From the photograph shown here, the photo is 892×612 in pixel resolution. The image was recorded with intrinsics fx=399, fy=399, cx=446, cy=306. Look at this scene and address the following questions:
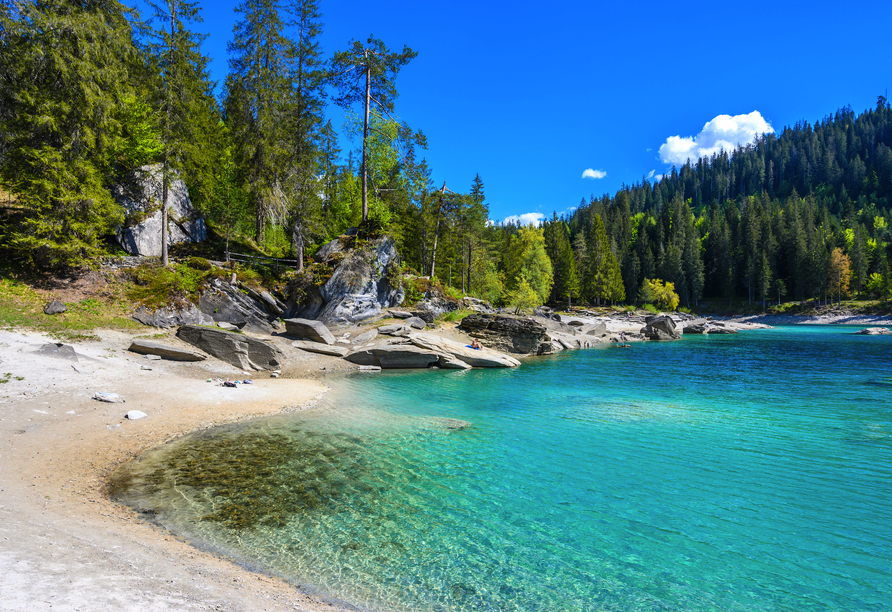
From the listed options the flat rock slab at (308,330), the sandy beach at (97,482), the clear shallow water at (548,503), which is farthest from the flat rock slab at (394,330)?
the clear shallow water at (548,503)

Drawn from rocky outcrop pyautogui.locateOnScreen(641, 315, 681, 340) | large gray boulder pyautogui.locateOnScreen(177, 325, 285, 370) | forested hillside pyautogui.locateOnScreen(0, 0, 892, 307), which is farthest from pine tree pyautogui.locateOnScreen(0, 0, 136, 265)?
rocky outcrop pyautogui.locateOnScreen(641, 315, 681, 340)

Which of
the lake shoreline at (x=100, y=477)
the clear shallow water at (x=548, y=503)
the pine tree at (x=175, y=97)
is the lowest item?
the clear shallow water at (x=548, y=503)

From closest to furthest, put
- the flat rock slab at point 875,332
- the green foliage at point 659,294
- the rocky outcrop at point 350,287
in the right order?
the rocky outcrop at point 350,287 → the flat rock slab at point 875,332 → the green foliage at point 659,294

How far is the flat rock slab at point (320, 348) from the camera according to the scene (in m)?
23.8

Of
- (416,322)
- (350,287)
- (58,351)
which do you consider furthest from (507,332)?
(58,351)

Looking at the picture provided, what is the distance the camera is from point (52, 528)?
5734mm

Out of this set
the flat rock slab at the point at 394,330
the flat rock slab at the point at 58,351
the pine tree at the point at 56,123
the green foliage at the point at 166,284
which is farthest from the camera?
the flat rock slab at the point at 394,330

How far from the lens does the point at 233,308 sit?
2520cm

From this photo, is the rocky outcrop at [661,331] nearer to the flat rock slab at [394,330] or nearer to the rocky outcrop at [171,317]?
the flat rock slab at [394,330]

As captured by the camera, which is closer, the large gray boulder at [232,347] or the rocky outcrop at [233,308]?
the large gray boulder at [232,347]

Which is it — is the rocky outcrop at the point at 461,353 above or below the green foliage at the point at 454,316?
below

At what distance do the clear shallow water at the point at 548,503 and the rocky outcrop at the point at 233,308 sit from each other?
1363cm

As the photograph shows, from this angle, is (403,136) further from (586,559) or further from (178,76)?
(586,559)

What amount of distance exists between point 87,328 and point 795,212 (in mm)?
137569
